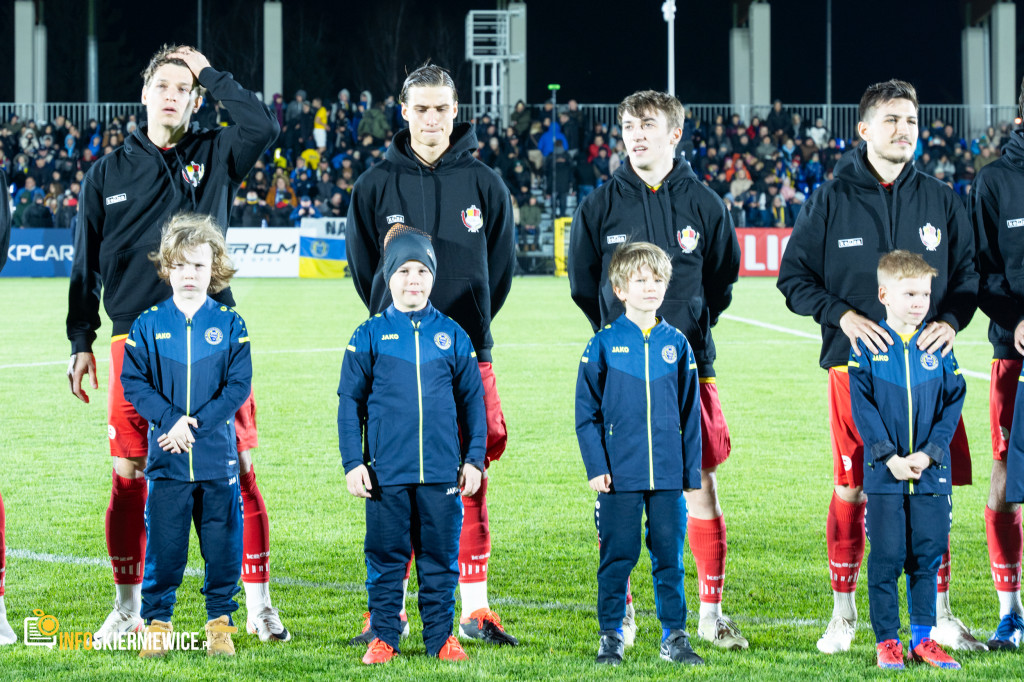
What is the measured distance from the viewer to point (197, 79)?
16.2 feet

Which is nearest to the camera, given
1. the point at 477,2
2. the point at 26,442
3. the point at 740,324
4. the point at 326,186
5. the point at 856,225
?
the point at 856,225

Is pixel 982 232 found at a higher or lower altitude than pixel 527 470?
higher

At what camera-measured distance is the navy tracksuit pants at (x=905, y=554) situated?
4367mm

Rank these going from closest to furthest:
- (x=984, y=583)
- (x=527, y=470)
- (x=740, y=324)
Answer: (x=984, y=583) → (x=527, y=470) → (x=740, y=324)

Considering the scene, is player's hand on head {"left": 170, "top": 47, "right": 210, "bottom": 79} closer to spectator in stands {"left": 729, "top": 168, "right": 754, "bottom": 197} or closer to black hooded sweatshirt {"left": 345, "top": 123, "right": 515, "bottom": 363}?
black hooded sweatshirt {"left": 345, "top": 123, "right": 515, "bottom": 363}

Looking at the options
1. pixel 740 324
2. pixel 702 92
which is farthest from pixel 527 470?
pixel 702 92

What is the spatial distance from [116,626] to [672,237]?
2593 millimetres

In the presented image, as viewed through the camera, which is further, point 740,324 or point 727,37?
point 727,37

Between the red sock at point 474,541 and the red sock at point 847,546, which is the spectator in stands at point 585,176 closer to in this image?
the red sock at point 474,541

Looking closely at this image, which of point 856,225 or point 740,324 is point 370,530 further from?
point 740,324

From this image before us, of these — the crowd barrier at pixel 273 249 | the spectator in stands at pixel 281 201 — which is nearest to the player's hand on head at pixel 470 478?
the crowd barrier at pixel 273 249

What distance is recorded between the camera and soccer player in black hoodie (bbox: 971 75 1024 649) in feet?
15.7

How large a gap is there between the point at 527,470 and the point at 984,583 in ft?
11.0

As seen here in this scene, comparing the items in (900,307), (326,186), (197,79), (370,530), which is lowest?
(370,530)
